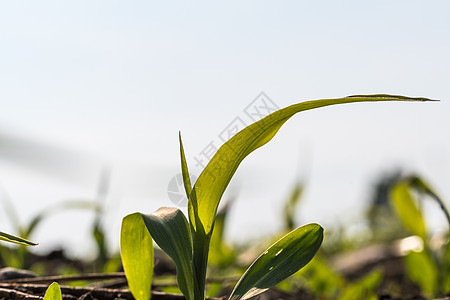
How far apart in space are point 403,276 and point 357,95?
2.76 m

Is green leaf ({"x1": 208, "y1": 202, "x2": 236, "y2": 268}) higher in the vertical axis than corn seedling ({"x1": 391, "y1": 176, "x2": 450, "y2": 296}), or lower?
higher

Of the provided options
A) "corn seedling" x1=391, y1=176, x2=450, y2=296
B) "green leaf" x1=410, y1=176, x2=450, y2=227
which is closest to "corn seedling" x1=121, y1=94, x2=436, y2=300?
"green leaf" x1=410, y1=176, x2=450, y2=227

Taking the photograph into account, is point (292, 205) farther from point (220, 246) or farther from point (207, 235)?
point (207, 235)

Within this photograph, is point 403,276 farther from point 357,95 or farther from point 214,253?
point 357,95

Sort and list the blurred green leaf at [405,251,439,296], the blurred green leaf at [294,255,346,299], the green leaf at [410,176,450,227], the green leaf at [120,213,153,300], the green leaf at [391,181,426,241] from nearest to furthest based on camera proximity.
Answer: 1. the green leaf at [120,213,153,300]
2. the green leaf at [410,176,450,227]
3. the green leaf at [391,181,426,241]
4. the blurred green leaf at [405,251,439,296]
5. the blurred green leaf at [294,255,346,299]

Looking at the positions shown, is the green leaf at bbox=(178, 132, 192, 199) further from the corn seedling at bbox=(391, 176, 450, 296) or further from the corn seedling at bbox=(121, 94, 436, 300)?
the corn seedling at bbox=(391, 176, 450, 296)

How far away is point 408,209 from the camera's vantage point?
1550mm

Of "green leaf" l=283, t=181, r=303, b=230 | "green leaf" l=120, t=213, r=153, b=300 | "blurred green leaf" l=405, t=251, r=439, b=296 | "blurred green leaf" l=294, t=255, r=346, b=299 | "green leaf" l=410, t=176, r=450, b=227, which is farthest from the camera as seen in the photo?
"green leaf" l=283, t=181, r=303, b=230

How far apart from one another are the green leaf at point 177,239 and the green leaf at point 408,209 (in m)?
0.98

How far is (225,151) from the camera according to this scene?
63 centimetres

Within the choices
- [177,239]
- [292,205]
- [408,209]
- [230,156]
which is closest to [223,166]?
[230,156]

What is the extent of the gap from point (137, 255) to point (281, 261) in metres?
0.22

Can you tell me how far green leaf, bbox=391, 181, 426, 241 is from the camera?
4.95ft

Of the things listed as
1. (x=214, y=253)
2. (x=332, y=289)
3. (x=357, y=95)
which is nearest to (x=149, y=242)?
(x=357, y=95)
